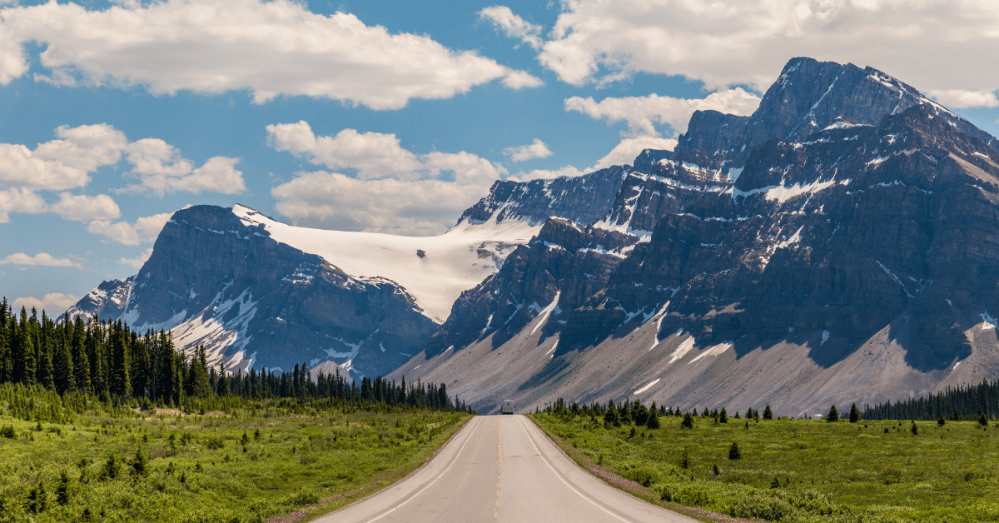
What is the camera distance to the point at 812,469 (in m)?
48.7

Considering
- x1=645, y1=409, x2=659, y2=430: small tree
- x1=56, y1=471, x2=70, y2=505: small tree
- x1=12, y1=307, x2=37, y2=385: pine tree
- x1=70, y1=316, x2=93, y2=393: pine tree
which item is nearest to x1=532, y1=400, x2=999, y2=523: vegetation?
x1=645, y1=409, x2=659, y2=430: small tree

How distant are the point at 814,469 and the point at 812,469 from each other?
0.11m

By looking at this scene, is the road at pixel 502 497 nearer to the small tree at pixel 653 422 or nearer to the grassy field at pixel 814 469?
the grassy field at pixel 814 469

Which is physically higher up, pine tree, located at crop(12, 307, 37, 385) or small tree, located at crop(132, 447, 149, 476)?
pine tree, located at crop(12, 307, 37, 385)

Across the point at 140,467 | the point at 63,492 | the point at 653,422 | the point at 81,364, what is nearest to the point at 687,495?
the point at 140,467

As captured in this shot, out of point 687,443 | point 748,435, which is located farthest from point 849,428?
point 687,443

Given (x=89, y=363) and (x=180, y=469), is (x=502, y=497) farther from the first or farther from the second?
(x=89, y=363)

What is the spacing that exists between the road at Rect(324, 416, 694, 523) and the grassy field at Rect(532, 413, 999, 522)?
2.63 metres

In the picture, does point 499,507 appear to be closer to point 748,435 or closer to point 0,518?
point 0,518

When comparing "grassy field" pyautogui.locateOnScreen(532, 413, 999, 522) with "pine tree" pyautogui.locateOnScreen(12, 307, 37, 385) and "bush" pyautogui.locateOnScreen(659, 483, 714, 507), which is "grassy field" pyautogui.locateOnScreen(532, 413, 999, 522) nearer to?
"bush" pyautogui.locateOnScreen(659, 483, 714, 507)

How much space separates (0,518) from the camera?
98.8ft

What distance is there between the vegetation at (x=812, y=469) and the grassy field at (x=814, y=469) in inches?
Result: 2.4

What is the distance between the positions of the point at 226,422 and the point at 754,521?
220 ft

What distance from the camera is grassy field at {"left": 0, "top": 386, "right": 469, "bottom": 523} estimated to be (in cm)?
3366
